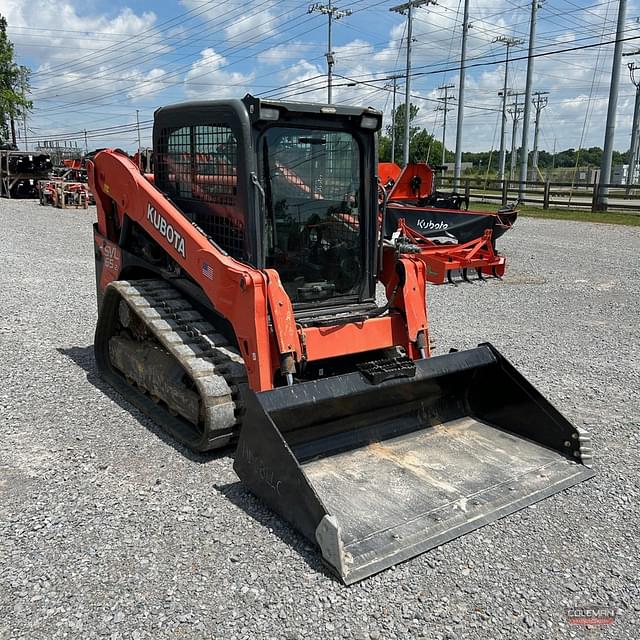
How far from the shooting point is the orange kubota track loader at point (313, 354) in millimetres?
3699

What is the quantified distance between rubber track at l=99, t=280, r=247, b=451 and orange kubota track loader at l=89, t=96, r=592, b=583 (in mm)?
15

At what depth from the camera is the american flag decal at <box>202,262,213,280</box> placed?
429 cm

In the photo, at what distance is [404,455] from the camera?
4.23 m

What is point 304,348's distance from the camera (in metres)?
4.20

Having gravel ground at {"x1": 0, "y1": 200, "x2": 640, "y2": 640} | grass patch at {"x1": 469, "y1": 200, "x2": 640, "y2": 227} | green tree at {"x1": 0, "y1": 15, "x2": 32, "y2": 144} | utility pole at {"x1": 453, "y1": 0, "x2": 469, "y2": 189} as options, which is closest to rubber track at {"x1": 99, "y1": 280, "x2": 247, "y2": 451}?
gravel ground at {"x1": 0, "y1": 200, "x2": 640, "y2": 640}

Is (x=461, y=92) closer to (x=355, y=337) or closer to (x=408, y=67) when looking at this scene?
(x=408, y=67)

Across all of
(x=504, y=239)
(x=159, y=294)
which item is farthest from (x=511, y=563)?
(x=504, y=239)

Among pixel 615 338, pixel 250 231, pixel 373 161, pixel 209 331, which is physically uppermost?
pixel 373 161

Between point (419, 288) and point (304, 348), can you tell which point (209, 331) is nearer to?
point (304, 348)

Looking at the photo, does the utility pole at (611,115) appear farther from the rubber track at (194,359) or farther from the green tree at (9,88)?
the green tree at (9,88)

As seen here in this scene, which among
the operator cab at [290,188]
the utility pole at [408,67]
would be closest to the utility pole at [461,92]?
the utility pole at [408,67]

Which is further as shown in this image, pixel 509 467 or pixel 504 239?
pixel 504 239

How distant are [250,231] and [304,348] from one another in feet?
2.82

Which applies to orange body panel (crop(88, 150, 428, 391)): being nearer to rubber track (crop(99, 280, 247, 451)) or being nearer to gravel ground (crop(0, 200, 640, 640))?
rubber track (crop(99, 280, 247, 451))
